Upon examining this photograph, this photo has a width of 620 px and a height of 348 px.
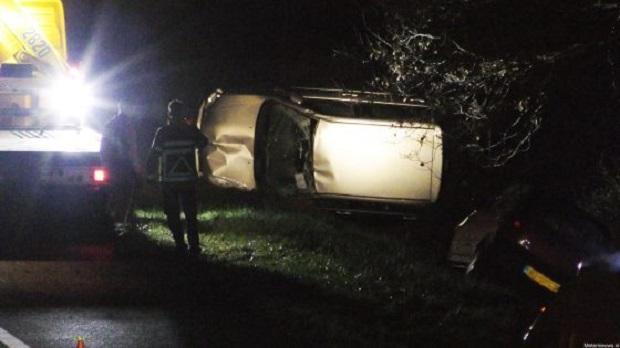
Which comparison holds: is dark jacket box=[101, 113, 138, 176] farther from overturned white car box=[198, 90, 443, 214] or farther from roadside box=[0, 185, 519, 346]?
overturned white car box=[198, 90, 443, 214]

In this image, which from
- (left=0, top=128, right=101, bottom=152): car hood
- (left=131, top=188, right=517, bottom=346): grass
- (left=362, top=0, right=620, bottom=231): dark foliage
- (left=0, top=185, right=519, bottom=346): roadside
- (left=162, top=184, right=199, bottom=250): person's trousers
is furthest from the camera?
(left=162, top=184, right=199, bottom=250): person's trousers

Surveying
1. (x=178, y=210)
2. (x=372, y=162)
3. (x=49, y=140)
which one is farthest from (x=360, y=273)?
(x=49, y=140)

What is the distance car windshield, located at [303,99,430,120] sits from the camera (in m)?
13.7

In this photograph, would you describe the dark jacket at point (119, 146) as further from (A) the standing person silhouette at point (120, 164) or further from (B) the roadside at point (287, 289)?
(B) the roadside at point (287, 289)

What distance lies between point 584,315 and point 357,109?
30.2 ft

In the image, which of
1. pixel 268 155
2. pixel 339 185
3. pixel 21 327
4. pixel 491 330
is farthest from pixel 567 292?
pixel 268 155

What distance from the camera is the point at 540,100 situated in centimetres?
→ 1178

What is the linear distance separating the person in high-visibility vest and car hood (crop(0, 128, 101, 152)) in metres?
0.74

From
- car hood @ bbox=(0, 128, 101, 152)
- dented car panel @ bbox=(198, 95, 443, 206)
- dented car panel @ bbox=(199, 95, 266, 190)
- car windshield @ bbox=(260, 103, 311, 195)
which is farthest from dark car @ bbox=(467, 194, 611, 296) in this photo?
dented car panel @ bbox=(199, 95, 266, 190)

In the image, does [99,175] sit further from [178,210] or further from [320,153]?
[320,153]

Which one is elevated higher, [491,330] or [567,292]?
[567,292]

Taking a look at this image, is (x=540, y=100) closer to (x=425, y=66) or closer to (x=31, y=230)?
(x=425, y=66)

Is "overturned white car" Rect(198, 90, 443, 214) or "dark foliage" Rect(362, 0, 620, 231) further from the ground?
"dark foliage" Rect(362, 0, 620, 231)

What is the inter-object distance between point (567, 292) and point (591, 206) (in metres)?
9.51
